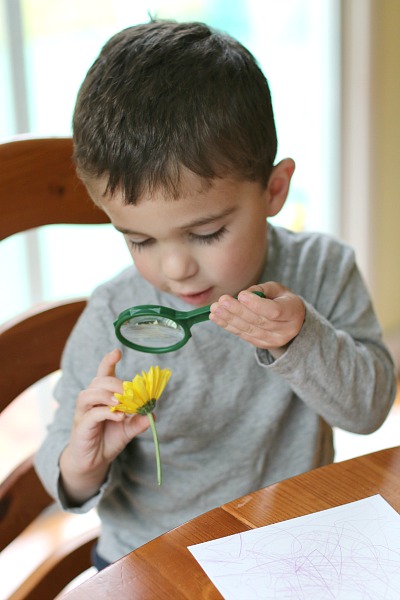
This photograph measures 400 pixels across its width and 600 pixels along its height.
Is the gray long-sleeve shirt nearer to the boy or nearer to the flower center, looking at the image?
the boy

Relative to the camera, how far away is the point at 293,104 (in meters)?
2.25

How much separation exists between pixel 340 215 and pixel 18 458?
1.15m

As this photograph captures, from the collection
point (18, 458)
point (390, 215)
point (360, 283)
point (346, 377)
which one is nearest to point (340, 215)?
point (390, 215)

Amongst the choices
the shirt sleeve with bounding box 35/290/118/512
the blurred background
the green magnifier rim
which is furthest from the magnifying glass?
the blurred background

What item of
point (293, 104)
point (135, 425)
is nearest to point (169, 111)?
point (135, 425)

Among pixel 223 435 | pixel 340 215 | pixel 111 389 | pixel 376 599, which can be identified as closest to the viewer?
pixel 376 599

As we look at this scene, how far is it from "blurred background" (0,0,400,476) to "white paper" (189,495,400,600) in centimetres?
117

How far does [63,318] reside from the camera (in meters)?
1.08

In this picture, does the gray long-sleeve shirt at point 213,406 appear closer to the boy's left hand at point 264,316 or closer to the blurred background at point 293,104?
the boy's left hand at point 264,316

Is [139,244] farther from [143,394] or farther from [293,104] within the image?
[293,104]

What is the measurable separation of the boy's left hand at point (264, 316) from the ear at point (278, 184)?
0.44ft

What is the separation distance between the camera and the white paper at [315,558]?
61cm

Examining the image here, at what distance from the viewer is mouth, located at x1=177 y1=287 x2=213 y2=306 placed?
2.95ft

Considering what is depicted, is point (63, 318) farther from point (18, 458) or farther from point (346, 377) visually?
point (18, 458)
